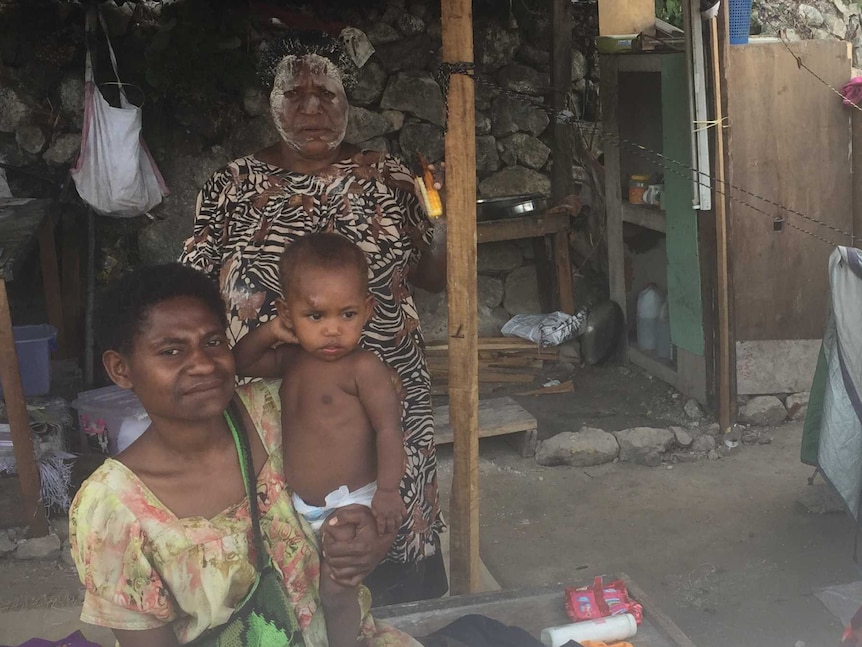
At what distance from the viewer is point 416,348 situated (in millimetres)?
2553

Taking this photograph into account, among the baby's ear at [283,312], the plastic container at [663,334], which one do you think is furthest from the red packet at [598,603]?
the plastic container at [663,334]

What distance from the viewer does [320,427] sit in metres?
2.27

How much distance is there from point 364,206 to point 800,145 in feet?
10.5

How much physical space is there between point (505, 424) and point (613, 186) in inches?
77.4

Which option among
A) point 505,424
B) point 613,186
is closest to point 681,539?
point 505,424

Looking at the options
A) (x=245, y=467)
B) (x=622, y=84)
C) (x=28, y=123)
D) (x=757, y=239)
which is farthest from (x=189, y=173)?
(x=245, y=467)

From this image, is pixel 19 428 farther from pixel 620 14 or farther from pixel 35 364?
pixel 620 14

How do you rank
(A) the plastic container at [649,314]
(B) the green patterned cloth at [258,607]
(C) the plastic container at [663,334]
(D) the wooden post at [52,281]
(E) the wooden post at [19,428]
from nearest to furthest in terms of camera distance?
(B) the green patterned cloth at [258,607]
(E) the wooden post at [19,428]
(D) the wooden post at [52,281]
(C) the plastic container at [663,334]
(A) the plastic container at [649,314]

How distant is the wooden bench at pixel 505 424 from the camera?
488cm

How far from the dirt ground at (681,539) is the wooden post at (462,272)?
2.23ft

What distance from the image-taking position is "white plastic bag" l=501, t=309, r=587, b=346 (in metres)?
5.98

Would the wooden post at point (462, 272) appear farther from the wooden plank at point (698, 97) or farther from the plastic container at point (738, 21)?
the plastic container at point (738, 21)

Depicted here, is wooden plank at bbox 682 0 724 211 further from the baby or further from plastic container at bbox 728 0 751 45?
the baby

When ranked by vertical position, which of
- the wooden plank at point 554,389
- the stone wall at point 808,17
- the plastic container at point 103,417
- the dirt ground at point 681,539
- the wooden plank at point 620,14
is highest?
the stone wall at point 808,17
